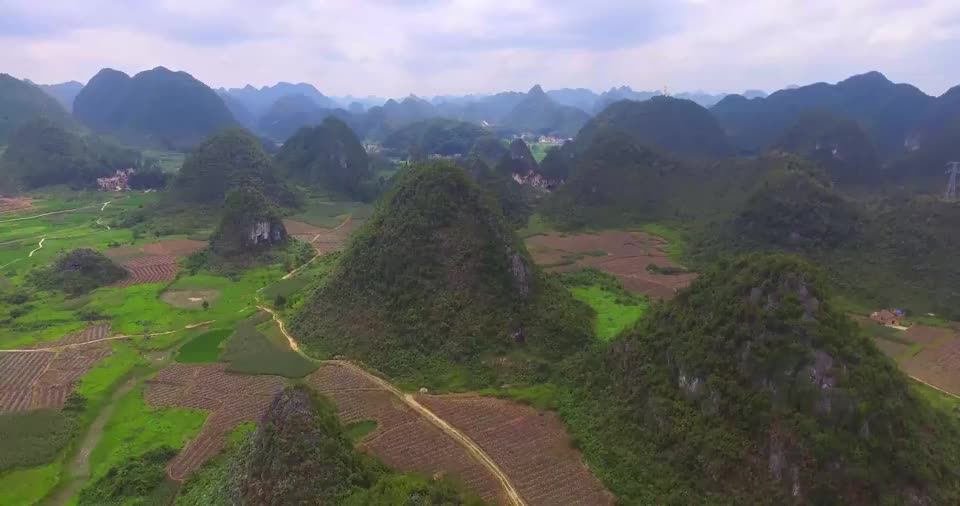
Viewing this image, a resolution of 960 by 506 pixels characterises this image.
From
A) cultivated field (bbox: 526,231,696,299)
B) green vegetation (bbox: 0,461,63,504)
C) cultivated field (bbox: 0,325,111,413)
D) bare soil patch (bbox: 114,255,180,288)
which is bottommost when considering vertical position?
green vegetation (bbox: 0,461,63,504)

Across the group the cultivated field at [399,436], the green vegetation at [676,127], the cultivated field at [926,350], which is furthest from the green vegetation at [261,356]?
the green vegetation at [676,127]

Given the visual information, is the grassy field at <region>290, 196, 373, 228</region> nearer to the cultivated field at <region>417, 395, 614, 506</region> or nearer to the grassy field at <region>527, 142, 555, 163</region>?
the cultivated field at <region>417, 395, 614, 506</region>

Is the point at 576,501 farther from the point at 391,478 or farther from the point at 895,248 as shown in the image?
the point at 895,248

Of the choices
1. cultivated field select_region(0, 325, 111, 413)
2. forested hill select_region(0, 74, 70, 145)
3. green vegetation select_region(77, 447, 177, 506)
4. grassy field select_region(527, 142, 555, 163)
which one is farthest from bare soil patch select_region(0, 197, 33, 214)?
grassy field select_region(527, 142, 555, 163)

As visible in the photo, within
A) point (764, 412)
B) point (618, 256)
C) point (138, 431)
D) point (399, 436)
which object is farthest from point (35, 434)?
point (618, 256)

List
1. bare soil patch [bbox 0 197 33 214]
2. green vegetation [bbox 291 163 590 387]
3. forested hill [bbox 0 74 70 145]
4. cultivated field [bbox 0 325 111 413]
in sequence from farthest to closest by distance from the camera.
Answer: forested hill [bbox 0 74 70 145] < bare soil patch [bbox 0 197 33 214] < green vegetation [bbox 291 163 590 387] < cultivated field [bbox 0 325 111 413]

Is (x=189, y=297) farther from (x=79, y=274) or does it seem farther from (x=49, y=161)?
(x=49, y=161)

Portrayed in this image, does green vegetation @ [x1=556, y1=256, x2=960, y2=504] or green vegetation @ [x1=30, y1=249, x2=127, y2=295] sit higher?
green vegetation @ [x1=556, y1=256, x2=960, y2=504]
